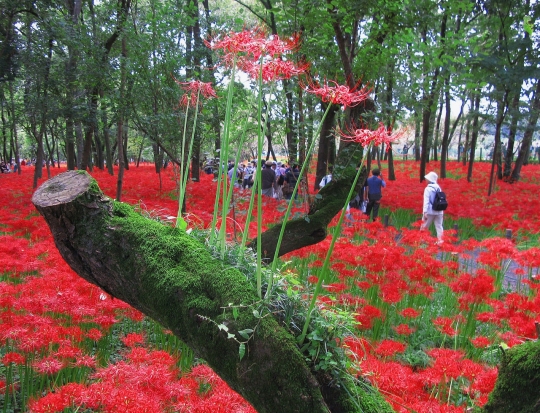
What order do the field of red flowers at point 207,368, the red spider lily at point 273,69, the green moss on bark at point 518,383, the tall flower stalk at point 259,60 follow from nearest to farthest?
the green moss on bark at point 518,383 < the tall flower stalk at point 259,60 < the red spider lily at point 273,69 < the field of red flowers at point 207,368

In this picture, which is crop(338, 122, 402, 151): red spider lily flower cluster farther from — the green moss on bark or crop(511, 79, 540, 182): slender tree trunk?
crop(511, 79, 540, 182): slender tree trunk

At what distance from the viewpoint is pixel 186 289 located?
177cm

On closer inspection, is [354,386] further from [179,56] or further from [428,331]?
[179,56]

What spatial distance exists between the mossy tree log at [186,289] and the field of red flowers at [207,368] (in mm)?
419

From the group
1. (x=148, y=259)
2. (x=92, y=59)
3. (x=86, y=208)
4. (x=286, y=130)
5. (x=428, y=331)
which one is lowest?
(x=428, y=331)

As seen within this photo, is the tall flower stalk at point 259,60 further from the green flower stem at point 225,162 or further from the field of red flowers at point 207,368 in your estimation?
the field of red flowers at point 207,368

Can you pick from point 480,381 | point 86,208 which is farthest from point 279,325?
point 480,381

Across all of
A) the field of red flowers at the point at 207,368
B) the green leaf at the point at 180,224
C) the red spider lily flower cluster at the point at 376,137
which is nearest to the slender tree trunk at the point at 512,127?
the field of red flowers at the point at 207,368

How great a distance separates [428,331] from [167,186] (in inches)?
535

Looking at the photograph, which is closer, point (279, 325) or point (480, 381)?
point (279, 325)

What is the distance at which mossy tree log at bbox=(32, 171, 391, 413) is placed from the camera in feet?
5.13

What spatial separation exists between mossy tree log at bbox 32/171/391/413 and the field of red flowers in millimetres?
419

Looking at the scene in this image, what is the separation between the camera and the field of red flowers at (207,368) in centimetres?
247

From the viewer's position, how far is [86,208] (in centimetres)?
193
